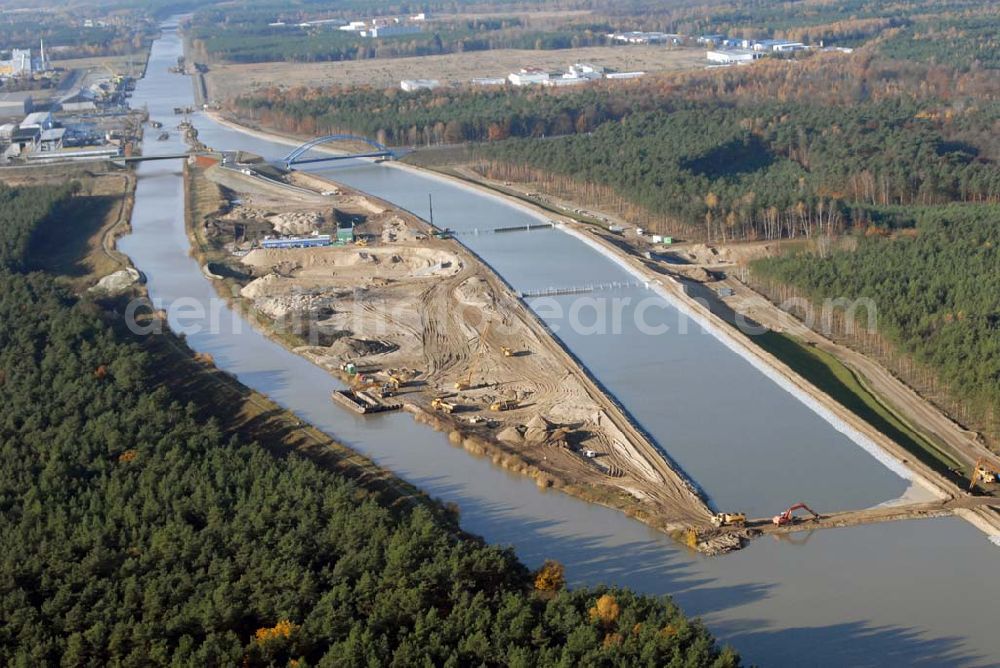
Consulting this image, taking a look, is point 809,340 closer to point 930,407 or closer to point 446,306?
point 930,407

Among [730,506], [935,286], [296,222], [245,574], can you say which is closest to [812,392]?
[730,506]

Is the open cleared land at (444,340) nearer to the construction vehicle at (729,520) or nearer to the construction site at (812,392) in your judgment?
the construction vehicle at (729,520)

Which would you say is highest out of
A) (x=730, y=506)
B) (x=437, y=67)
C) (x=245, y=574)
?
(x=437, y=67)

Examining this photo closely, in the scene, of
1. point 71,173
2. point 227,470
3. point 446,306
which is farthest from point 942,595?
point 71,173

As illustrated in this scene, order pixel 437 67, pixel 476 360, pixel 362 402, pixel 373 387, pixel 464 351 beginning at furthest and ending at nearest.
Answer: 1. pixel 437 67
2. pixel 464 351
3. pixel 476 360
4. pixel 373 387
5. pixel 362 402

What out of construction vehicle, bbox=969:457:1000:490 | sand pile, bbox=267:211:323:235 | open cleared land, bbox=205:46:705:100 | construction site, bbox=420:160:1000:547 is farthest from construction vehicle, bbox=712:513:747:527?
open cleared land, bbox=205:46:705:100

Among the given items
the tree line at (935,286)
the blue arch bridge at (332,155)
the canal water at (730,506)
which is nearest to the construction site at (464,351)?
the canal water at (730,506)

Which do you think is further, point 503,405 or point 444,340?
point 444,340

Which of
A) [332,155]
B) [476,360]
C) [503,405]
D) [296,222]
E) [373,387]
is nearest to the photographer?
[503,405]

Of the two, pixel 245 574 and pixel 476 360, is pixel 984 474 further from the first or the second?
pixel 245 574
